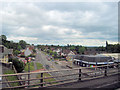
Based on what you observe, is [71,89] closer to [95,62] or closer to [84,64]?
[95,62]

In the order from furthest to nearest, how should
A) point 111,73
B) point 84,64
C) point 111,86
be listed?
point 84,64
point 111,73
point 111,86

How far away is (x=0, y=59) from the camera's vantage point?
20188 millimetres

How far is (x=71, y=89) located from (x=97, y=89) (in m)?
1.14

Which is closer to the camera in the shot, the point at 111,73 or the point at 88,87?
the point at 88,87

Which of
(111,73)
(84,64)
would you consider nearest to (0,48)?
(111,73)

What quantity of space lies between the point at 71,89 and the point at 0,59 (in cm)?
2079

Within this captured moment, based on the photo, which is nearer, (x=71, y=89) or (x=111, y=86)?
(x=71, y=89)

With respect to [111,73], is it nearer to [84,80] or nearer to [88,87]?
[84,80]

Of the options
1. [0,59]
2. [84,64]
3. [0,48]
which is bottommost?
[84,64]

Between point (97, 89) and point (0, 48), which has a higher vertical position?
point (0, 48)

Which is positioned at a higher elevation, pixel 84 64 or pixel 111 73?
pixel 111 73

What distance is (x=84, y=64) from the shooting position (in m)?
33.0

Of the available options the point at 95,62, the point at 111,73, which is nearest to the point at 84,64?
the point at 95,62

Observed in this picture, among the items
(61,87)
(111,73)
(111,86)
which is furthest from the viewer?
(111,73)
